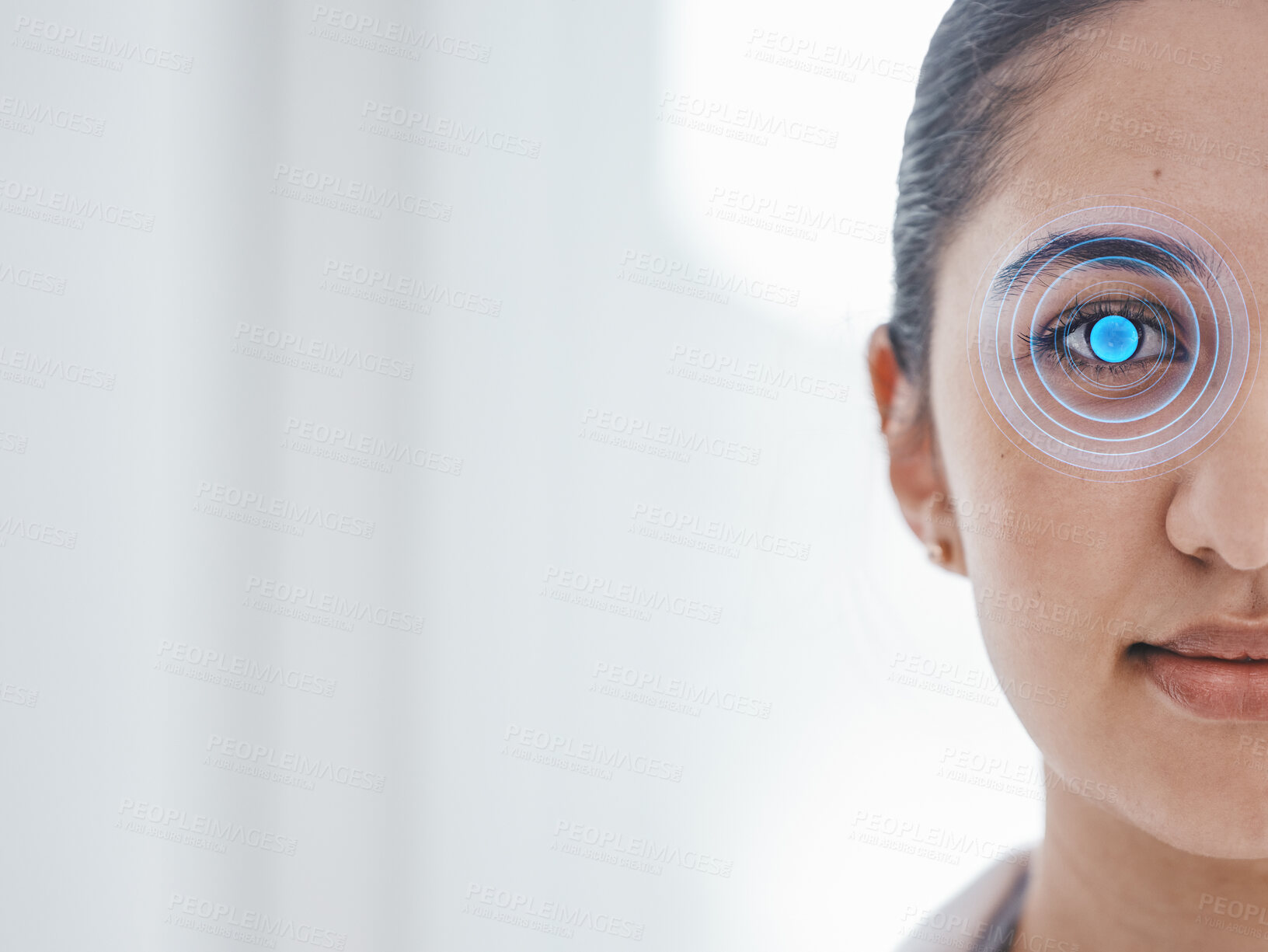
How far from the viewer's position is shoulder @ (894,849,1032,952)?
701 millimetres

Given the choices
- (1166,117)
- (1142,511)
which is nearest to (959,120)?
(1166,117)

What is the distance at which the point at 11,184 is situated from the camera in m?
0.91

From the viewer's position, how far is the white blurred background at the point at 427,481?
2.75 feet

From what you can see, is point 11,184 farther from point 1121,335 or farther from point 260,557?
point 1121,335

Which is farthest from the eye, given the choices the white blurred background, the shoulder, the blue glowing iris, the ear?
the shoulder

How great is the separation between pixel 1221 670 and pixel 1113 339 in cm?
19

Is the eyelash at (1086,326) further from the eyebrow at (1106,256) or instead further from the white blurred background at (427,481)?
the white blurred background at (427,481)

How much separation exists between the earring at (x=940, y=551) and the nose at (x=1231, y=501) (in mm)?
141

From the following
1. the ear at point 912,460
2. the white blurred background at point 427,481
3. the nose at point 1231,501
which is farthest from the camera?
the white blurred background at point 427,481

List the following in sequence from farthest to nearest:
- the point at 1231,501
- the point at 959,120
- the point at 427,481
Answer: the point at 427,481, the point at 959,120, the point at 1231,501

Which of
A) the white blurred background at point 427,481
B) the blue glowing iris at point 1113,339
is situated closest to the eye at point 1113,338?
the blue glowing iris at point 1113,339

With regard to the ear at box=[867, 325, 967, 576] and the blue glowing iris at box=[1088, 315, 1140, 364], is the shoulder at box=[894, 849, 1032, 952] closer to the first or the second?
the ear at box=[867, 325, 967, 576]

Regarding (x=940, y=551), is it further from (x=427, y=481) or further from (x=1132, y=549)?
(x=427, y=481)

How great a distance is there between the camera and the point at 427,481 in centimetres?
95
